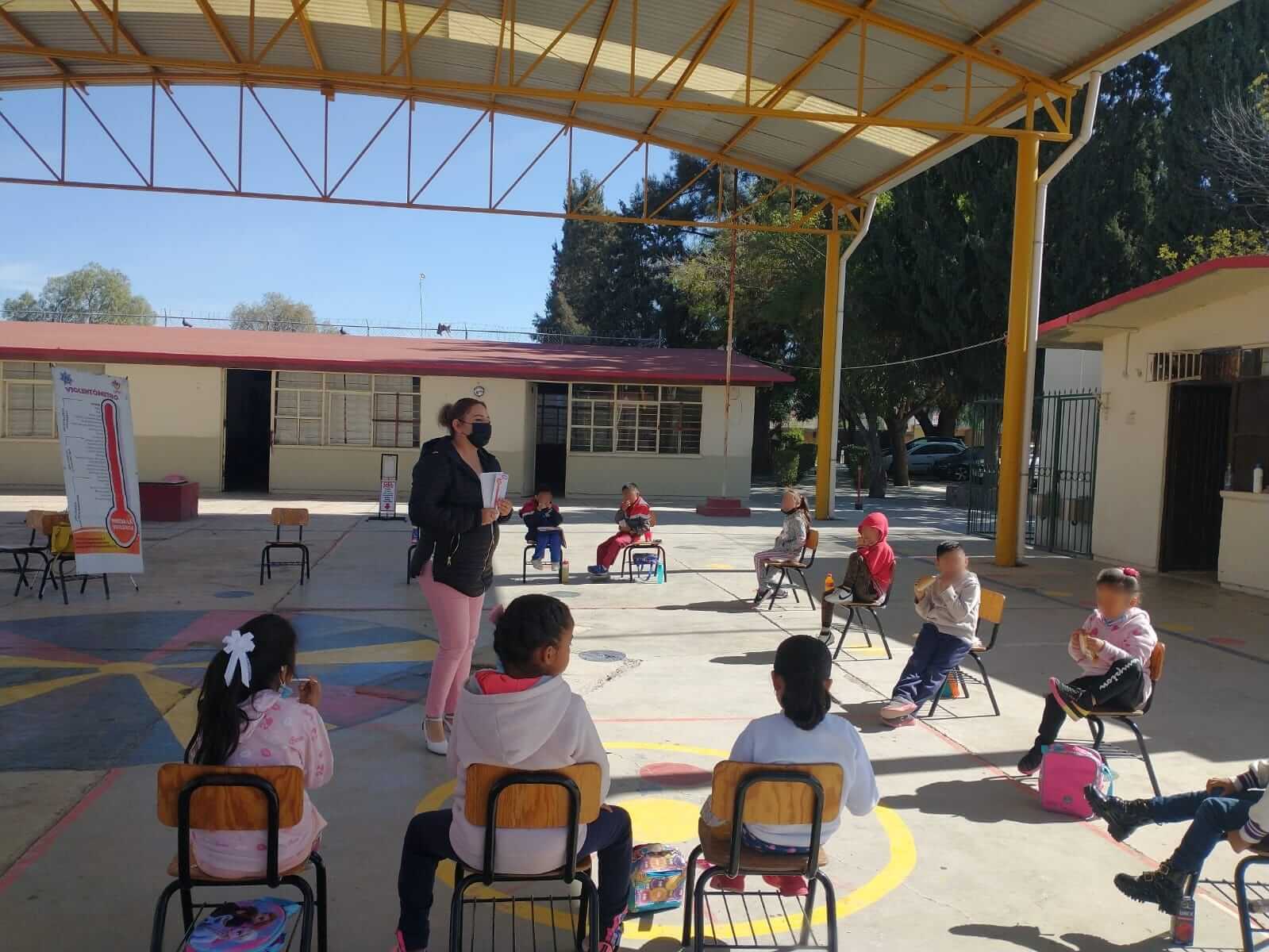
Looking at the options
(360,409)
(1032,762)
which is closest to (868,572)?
(1032,762)

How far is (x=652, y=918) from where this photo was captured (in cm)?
367

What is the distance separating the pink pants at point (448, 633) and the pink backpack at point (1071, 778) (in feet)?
9.14

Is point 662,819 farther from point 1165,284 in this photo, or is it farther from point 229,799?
point 1165,284

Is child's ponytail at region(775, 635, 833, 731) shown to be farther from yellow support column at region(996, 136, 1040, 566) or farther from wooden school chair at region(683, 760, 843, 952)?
yellow support column at region(996, 136, 1040, 566)

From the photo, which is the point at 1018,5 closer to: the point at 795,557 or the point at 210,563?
the point at 795,557

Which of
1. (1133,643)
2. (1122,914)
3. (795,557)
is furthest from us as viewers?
(795,557)

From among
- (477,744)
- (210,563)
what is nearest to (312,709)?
(477,744)

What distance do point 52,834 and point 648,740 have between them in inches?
112

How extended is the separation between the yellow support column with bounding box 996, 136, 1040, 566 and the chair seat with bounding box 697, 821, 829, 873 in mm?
10860

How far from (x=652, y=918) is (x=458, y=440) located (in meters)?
2.52

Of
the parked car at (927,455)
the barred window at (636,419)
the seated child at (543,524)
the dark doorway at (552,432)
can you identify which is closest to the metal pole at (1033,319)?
the seated child at (543,524)

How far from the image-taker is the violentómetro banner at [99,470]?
911cm

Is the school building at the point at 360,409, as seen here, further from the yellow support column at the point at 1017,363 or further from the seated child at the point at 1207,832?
the seated child at the point at 1207,832

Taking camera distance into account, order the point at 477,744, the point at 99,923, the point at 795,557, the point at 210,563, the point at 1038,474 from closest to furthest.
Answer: the point at 477,744 < the point at 99,923 < the point at 795,557 < the point at 210,563 < the point at 1038,474
